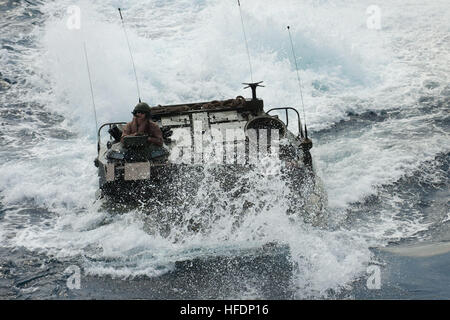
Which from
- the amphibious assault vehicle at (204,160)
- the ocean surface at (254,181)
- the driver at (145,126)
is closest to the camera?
the ocean surface at (254,181)

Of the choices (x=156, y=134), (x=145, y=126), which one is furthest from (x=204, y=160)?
(x=145, y=126)

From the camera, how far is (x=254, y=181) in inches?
287

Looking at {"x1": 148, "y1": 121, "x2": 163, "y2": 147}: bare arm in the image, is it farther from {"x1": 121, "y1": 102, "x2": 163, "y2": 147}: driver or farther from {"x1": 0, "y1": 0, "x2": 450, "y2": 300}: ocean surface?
{"x1": 0, "y1": 0, "x2": 450, "y2": 300}: ocean surface

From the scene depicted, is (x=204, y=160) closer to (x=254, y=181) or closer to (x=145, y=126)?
(x=254, y=181)

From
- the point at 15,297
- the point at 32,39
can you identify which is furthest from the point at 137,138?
the point at 32,39

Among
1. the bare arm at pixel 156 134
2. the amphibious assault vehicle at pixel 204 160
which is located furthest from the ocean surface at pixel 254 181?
the bare arm at pixel 156 134

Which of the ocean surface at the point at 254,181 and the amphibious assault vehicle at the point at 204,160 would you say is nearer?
the ocean surface at the point at 254,181

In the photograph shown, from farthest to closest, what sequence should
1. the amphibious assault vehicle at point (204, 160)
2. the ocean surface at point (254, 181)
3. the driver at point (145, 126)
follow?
the driver at point (145, 126)
the amphibious assault vehicle at point (204, 160)
the ocean surface at point (254, 181)

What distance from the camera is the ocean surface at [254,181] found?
6254 mm

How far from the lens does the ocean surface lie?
Result: 246 inches

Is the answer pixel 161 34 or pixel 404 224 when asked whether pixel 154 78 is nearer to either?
pixel 161 34

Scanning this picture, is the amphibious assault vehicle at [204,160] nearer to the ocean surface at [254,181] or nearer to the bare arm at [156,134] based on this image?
the bare arm at [156,134]

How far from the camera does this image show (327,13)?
2009cm
